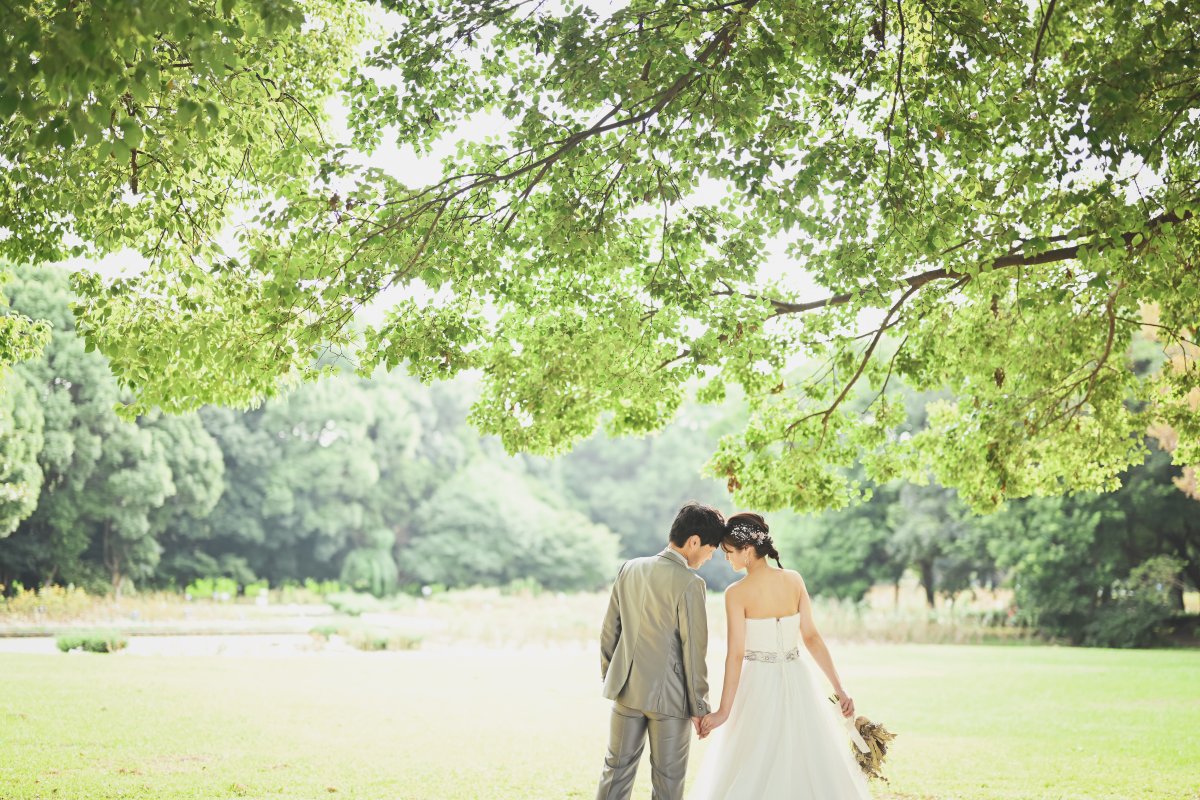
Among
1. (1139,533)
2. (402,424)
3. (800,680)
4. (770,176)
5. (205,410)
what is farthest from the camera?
(402,424)

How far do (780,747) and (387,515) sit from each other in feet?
143

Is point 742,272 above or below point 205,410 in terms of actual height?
below

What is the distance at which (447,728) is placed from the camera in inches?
559

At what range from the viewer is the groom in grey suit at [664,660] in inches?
231

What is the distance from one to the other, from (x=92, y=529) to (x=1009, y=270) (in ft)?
110

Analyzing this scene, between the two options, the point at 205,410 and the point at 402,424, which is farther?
the point at 402,424

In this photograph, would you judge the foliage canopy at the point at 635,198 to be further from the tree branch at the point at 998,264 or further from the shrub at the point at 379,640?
the shrub at the point at 379,640

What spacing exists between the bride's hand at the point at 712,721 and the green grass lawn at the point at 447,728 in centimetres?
445

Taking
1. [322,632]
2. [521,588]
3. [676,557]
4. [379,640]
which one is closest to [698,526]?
[676,557]

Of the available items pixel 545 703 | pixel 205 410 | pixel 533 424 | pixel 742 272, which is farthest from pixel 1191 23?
pixel 205 410

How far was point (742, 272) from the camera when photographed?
373 inches

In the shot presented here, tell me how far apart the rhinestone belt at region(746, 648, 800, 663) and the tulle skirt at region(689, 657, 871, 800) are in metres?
0.03

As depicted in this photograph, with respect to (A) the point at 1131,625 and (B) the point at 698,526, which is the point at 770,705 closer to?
(B) the point at 698,526

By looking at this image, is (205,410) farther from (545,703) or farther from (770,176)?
(770,176)
